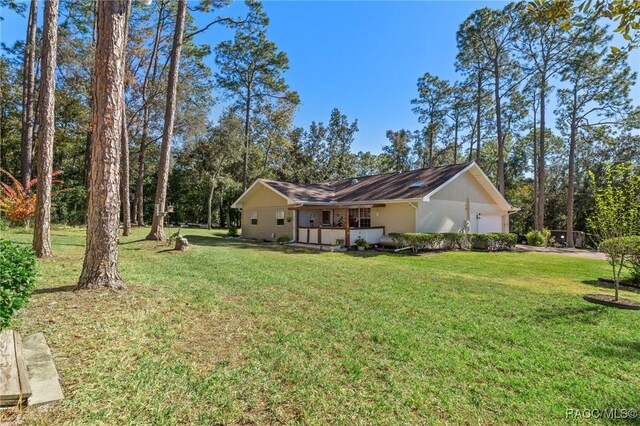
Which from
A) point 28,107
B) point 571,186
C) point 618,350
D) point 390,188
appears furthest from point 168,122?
point 571,186

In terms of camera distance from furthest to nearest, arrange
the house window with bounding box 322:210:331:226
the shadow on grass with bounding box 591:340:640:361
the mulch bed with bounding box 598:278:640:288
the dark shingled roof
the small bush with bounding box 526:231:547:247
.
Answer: the small bush with bounding box 526:231:547:247
the house window with bounding box 322:210:331:226
the dark shingled roof
the mulch bed with bounding box 598:278:640:288
the shadow on grass with bounding box 591:340:640:361

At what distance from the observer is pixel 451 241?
1617 centimetres

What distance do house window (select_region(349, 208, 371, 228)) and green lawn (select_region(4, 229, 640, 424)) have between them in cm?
1128

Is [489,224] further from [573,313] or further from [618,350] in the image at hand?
[618,350]

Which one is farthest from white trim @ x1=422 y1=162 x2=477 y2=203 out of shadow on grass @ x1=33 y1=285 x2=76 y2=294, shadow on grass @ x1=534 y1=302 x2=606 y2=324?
shadow on grass @ x1=33 y1=285 x2=76 y2=294

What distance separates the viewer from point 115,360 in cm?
330

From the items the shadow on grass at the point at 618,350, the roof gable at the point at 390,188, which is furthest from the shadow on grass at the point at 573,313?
the roof gable at the point at 390,188

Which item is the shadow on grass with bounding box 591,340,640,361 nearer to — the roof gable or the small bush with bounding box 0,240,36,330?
the small bush with bounding box 0,240,36,330

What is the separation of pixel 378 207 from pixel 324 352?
1431 centimetres

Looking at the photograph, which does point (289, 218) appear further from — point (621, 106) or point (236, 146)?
point (621, 106)

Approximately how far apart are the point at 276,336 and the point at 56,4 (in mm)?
9870

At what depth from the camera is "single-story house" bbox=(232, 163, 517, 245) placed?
53.7 ft

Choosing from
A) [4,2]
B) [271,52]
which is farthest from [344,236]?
[4,2]

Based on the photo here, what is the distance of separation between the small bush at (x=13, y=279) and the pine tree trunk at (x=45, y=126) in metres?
5.02
